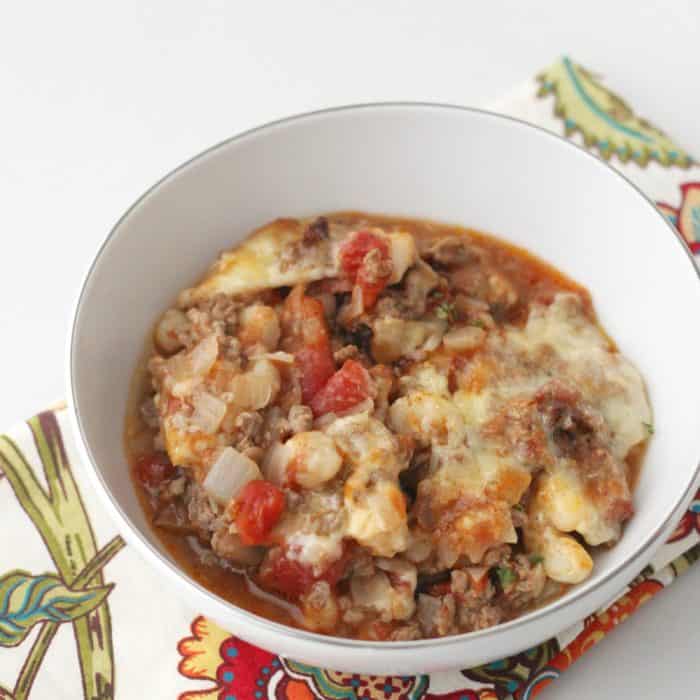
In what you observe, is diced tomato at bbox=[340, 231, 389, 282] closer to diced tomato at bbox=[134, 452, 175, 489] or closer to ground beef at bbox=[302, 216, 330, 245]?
ground beef at bbox=[302, 216, 330, 245]

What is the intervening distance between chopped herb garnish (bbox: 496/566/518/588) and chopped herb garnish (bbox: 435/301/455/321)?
992mm

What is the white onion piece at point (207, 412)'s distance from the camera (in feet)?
11.4

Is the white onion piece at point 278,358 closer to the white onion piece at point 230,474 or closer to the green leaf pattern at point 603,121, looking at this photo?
the white onion piece at point 230,474

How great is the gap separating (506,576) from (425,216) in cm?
175

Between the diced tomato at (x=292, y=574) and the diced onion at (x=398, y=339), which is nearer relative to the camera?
the diced tomato at (x=292, y=574)

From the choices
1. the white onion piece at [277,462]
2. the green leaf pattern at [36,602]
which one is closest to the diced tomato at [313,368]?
the white onion piece at [277,462]

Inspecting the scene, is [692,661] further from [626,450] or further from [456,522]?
[456,522]

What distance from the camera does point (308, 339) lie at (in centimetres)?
376

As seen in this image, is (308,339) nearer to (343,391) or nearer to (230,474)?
(343,391)

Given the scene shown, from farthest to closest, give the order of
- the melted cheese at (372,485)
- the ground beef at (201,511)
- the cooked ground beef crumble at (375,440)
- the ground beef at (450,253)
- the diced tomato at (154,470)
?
the ground beef at (450,253) → the diced tomato at (154,470) → the ground beef at (201,511) → the cooked ground beef crumble at (375,440) → the melted cheese at (372,485)

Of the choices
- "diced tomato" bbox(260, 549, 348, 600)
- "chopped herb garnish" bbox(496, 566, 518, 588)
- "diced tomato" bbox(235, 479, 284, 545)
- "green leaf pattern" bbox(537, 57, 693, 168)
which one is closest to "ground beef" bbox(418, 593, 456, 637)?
"chopped herb garnish" bbox(496, 566, 518, 588)

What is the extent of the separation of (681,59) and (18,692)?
4633 mm

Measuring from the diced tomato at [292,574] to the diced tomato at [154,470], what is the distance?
0.54m

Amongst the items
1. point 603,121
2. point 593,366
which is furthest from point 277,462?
point 603,121
